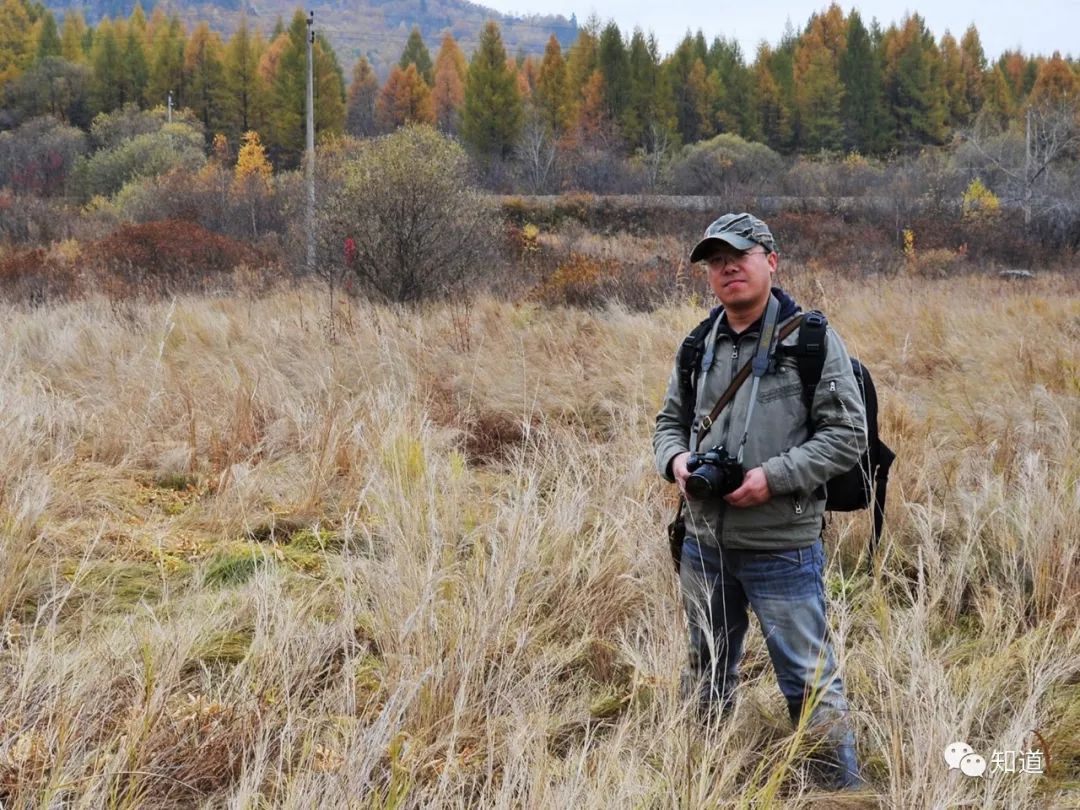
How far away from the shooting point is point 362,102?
226 ft

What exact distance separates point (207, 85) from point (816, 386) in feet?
215

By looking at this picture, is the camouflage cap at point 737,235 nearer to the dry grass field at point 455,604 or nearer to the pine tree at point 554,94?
the dry grass field at point 455,604

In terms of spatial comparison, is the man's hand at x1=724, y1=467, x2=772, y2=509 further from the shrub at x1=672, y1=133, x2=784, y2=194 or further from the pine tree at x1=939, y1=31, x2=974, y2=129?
the pine tree at x1=939, y1=31, x2=974, y2=129

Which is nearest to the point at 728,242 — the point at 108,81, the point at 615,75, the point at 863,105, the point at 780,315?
the point at 780,315

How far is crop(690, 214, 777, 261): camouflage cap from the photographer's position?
2.30 m

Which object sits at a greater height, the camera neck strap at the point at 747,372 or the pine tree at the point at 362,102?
the pine tree at the point at 362,102

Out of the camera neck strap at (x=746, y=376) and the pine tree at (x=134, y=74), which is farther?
the pine tree at (x=134, y=74)

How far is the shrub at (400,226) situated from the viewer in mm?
11992

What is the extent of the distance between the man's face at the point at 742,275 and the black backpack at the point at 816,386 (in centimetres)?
14

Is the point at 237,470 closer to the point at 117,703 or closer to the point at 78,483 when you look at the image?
the point at 78,483

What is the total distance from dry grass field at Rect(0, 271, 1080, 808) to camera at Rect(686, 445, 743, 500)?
0.57 metres

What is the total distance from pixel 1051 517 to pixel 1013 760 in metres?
1.57

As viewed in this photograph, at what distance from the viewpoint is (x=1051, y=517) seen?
3.42 m
